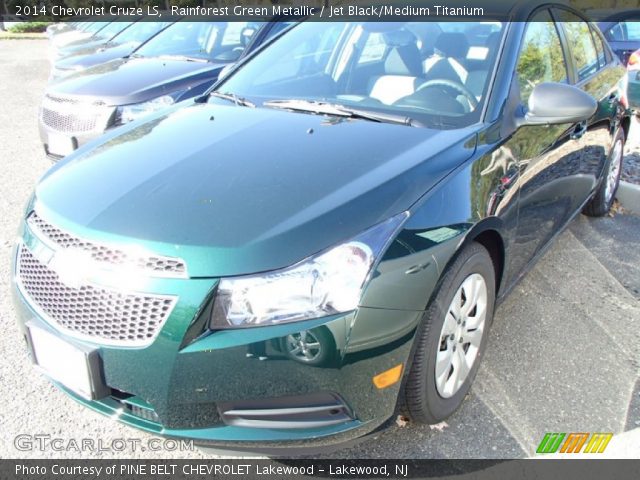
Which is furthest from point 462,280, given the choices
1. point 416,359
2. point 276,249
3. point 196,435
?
point 196,435

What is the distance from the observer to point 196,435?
5.72 ft

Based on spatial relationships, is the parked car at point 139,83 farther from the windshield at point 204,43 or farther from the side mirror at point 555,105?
the side mirror at point 555,105

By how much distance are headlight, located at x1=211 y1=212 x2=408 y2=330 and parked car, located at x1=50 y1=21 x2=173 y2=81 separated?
5213 millimetres

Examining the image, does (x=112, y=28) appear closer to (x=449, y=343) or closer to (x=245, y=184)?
(x=245, y=184)

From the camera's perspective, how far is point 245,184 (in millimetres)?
2012

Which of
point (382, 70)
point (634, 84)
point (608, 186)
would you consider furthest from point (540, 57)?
point (634, 84)

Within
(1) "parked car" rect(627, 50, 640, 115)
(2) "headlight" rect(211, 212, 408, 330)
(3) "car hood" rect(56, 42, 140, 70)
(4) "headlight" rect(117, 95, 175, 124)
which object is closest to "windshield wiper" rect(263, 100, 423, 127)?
(2) "headlight" rect(211, 212, 408, 330)

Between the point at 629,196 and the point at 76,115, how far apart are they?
4826mm

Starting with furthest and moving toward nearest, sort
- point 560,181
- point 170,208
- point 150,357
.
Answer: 1. point 560,181
2. point 170,208
3. point 150,357

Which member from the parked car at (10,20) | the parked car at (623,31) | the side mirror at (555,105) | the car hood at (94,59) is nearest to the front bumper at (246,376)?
the side mirror at (555,105)

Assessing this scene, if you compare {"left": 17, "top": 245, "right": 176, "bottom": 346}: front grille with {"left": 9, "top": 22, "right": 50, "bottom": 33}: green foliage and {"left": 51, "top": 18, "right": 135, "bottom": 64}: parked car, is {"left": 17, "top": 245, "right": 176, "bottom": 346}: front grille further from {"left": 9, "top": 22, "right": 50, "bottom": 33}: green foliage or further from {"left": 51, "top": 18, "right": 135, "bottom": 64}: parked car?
{"left": 9, "top": 22, "right": 50, "bottom": 33}: green foliage

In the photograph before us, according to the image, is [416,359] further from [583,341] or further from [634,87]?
[634,87]

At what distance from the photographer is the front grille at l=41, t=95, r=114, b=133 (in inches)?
179

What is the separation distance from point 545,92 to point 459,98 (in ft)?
1.26
